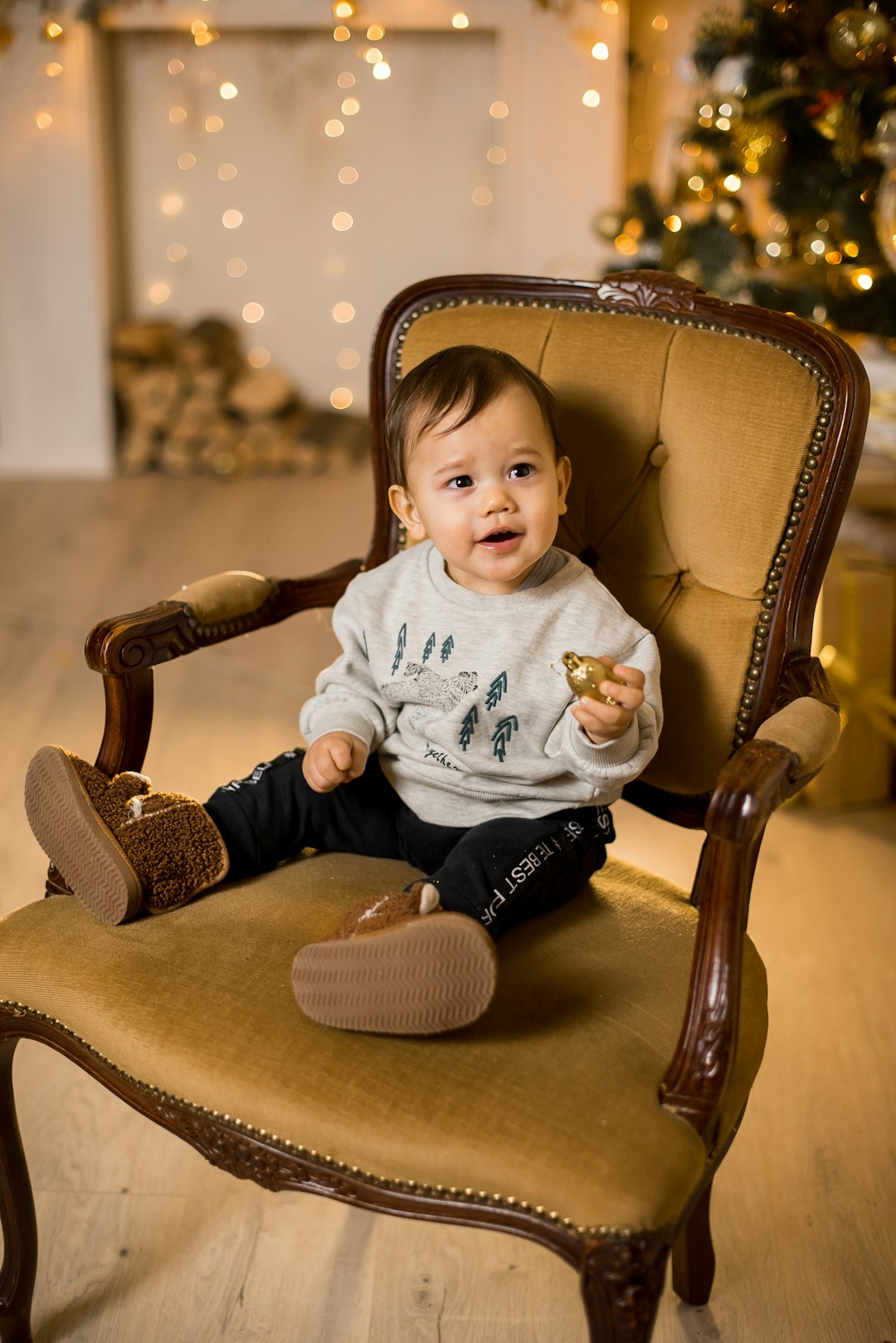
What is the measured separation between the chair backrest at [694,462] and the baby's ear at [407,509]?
0.18 meters

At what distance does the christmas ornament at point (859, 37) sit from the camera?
6.27 ft

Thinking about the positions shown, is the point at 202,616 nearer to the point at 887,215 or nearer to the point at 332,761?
the point at 332,761

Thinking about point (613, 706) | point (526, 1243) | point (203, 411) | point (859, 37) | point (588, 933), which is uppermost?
point (859, 37)

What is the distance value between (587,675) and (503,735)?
0.16 m

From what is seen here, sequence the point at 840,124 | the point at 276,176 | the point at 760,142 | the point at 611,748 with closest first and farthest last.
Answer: the point at 611,748
the point at 840,124
the point at 760,142
the point at 276,176

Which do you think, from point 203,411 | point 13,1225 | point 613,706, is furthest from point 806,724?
point 203,411

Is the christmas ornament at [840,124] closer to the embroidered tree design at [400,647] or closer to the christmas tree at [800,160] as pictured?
the christmas tree at [800,160]

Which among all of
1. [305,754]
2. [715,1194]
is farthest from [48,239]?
[715,1194]

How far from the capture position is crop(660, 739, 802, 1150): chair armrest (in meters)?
0.92

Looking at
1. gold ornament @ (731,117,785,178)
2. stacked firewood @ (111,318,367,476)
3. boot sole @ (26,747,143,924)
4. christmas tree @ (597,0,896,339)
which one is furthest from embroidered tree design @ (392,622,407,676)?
stacked firewood @ (111,318,367,476)

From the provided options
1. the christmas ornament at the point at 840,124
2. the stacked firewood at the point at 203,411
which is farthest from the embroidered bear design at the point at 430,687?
the stacked firewood at the point at 203,411

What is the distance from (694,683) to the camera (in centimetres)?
125

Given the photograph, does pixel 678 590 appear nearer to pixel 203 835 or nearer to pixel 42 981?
pixel 203 835

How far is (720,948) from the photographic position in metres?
0.94
